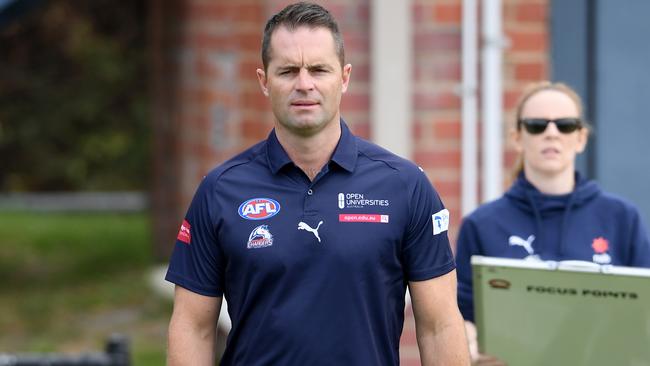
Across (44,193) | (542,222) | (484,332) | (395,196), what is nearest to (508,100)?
(542,222)

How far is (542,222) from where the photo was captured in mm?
4551

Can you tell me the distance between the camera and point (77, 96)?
17.0 m

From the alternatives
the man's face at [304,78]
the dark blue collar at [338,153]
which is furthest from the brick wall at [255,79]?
the man's face at [304,78]

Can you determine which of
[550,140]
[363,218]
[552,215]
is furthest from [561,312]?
[363,218]

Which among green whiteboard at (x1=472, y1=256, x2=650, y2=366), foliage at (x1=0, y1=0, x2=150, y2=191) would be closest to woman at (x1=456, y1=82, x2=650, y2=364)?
green whiteboard at (x1=472, y1=256, x2=650, y2=366)

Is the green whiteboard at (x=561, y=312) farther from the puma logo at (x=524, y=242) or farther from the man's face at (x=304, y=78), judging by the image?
the man's face at (x=304, y=78)

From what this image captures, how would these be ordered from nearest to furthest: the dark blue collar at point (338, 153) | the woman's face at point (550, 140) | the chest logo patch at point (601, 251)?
the dark blue collar at point (338, 153)
the chest logo patch at point (601, 251)
the woman's face at point (550, 140)

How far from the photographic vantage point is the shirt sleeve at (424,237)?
11.8ft

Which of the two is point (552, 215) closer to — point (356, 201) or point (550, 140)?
point (550, 140)

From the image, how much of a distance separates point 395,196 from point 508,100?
7.16 ft

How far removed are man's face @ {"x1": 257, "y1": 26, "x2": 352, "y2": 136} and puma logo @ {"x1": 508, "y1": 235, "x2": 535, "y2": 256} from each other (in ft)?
3.83

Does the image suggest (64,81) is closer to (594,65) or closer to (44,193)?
(44,193)

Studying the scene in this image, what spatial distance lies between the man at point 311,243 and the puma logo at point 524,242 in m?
0.87

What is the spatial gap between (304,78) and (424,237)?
1.70 feet
